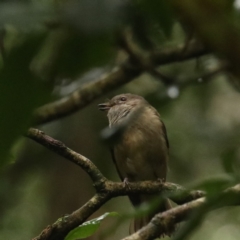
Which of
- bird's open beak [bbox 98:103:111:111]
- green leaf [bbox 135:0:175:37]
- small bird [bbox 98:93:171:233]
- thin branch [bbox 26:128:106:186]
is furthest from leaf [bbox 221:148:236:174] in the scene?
bird's open beak [bbox 98:103:111:111]

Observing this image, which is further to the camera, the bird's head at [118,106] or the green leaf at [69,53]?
the bird's head at [118,106]

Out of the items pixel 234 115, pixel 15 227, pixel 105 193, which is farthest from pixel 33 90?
pixel 234 115

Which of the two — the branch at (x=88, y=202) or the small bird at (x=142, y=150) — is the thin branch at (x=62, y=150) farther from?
the small bird at (x=142, y=150)

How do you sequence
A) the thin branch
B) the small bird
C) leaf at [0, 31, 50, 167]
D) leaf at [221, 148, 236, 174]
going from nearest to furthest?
1. leaf at [0, 31, 50, 167]
2. leaf at [221, 148, 236, 174]
3. the thin branch
4. the small bird

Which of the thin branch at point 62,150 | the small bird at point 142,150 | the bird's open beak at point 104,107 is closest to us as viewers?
the thin branch at point 62,150

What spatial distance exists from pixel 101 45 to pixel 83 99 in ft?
8.55

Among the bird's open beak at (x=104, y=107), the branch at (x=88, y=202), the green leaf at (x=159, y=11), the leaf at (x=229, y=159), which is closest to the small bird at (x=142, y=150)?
the bird's open beak at (x=104, y=107)

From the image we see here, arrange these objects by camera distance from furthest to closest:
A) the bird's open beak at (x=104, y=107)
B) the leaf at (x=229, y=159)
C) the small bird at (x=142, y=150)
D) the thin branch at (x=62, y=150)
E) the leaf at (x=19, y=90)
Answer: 1. the bird's open beak at (x=104, y=107)
2. the small bird at (x=142, y=150)
3. the thin branch at (x=62, y=150)
4. the leaf at (x=229, y=159)
5. the leaf at (x=19, y=90)

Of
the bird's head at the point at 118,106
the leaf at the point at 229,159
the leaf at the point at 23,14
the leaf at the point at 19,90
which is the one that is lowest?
the leaf at the point at 229,159

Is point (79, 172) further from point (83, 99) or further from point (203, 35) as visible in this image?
point (203, 35)

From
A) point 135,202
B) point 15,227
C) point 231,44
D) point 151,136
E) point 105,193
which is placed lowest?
point 231,44

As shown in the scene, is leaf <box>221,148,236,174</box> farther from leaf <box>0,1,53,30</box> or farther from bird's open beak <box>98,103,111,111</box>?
bird's open beak <box>98,103,111,111</box>

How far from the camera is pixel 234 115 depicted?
6324 mm

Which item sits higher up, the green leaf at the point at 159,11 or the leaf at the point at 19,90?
the green leaf at the point at 159,11
